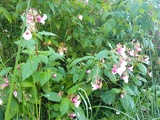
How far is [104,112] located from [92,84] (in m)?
0.35

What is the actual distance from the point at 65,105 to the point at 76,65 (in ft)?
1.21

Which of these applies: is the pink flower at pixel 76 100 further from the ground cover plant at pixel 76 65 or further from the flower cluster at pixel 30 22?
the flower cluster at pixel 30 22

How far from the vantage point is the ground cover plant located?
100 centimetres

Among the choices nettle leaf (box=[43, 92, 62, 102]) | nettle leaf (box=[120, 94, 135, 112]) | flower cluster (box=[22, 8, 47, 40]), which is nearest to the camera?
flower cluster (box=[22, 8, 47, 40])

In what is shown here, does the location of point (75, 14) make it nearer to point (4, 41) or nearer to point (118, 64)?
point (4, 41)

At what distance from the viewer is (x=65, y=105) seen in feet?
3.38

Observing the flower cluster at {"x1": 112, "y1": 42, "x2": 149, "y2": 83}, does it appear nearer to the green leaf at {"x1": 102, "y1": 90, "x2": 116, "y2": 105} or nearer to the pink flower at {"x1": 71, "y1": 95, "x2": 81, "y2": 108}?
the green leaf at {"x1": 102, "y1": 90, "x2": 116, "y2": 105}

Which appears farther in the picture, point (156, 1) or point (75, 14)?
point (75, 14)

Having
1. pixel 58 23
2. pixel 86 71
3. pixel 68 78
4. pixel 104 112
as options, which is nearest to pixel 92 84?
pixel 86 71

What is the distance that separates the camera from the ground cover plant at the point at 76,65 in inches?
39.4

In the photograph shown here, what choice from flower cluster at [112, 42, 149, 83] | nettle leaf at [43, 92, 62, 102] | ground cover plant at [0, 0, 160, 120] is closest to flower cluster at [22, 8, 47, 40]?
ground cover plant at [0, 0, 160, 120]

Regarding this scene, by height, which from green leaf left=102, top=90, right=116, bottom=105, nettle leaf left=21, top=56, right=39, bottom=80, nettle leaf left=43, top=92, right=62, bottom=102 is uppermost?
nettle leaf left=21, top=56, right=39, bottom=80

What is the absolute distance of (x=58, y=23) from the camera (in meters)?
1.57

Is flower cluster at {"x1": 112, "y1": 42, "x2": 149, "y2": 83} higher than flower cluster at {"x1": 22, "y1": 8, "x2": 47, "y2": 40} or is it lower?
lower
